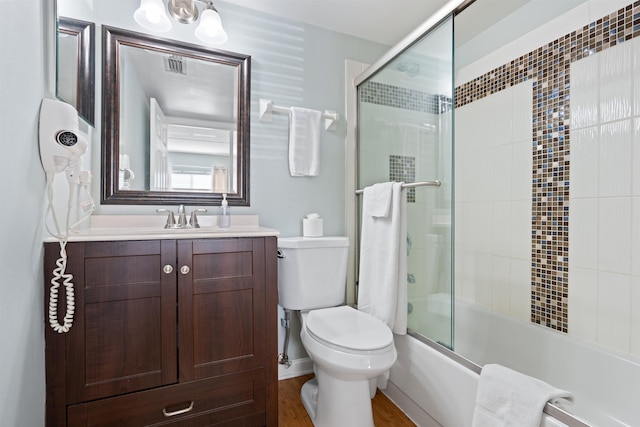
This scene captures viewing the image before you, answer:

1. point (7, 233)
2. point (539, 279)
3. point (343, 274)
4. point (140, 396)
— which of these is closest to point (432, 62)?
point (343, 274)

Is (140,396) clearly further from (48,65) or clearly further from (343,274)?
(48,65)

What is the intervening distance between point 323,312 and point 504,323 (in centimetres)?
109

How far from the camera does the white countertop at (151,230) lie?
1.09 meters

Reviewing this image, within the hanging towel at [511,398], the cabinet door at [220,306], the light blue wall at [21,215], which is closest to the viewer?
the light blue wall at [21,215]

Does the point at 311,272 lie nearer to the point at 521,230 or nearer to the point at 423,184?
the point at 423,184

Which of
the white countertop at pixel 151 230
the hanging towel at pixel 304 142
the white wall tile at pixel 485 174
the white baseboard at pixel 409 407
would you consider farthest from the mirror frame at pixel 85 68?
the white wall tile at pixel 485 174

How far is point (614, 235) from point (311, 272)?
4.73 feet

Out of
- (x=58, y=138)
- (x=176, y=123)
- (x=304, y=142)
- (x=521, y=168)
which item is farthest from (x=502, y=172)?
(x=58, y=138)

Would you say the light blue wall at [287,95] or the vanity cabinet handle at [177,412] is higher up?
the light blue wall at [287,95]

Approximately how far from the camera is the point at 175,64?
5.33ft

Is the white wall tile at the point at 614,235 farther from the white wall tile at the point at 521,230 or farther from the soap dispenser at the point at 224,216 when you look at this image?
the soap dispenser at the point at 224,216

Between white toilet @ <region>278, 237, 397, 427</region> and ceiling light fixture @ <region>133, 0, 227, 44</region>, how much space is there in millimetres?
1170

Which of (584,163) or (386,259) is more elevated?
(584,163)

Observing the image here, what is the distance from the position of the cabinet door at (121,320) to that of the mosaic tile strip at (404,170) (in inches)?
44.8
